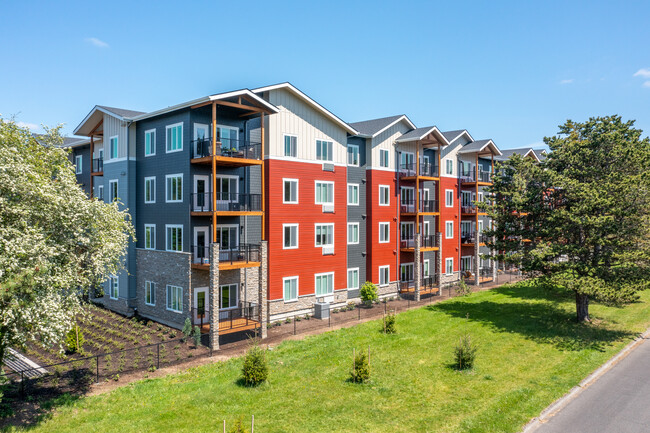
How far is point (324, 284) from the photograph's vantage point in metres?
28.9

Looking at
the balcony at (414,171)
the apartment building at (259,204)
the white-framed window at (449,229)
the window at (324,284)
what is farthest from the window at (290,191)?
the white-framed window at (449,229)

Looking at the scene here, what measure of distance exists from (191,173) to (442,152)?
23264mm

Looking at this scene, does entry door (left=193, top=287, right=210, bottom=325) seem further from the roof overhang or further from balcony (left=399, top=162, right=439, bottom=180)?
balcony (left=399, top=162, right=439, bottom=180)

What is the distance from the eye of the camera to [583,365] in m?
18.0

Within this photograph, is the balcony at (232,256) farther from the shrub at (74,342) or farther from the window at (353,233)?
the window at (353,233)

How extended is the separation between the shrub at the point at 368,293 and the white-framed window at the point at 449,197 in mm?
12605

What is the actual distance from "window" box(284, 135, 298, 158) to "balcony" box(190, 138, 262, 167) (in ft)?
6.26

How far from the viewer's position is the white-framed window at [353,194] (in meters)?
31.2

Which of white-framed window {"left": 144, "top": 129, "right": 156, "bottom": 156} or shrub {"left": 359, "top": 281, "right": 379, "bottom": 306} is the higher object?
white-framed window {"left": 144, "top": 129, "right": 156, "bottom": 156}

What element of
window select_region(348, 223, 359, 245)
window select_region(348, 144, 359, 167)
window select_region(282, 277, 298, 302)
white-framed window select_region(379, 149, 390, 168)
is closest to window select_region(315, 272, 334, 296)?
window select_region(282, 277, 298, 302)

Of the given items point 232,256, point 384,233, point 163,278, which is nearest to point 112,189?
point 163,278

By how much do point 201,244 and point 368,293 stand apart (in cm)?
1268

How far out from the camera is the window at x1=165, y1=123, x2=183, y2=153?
24266 mm

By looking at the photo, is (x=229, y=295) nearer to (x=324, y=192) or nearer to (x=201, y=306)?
(x=201, y=306)
